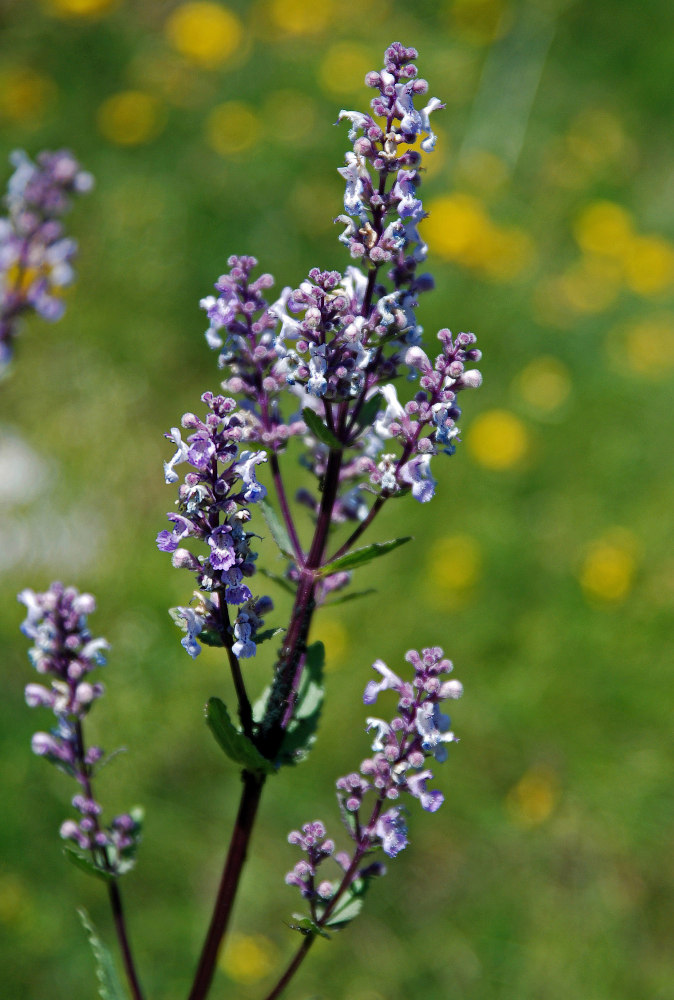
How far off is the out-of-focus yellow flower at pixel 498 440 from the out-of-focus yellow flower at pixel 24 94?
4.65 meters

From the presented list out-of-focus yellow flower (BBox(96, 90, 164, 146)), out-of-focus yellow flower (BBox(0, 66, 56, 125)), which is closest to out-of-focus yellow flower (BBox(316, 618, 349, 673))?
out-of-focus yellow flower (BBox(96, 90, 164, 146))

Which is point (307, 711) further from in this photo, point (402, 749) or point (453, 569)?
point (453, 569)

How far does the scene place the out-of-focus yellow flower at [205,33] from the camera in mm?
8742

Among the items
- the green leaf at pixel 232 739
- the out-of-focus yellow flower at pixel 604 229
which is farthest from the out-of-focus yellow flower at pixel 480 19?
the green leaf at pixel 232 739

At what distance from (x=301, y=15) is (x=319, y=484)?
8460mm

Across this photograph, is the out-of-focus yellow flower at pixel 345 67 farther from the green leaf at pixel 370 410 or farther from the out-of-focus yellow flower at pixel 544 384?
the green leaf at pixel 370 410

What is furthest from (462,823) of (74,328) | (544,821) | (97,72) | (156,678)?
(97,72)

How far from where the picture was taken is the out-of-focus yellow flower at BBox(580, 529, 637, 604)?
17.8ft

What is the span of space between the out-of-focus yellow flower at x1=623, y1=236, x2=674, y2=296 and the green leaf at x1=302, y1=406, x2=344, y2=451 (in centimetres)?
590

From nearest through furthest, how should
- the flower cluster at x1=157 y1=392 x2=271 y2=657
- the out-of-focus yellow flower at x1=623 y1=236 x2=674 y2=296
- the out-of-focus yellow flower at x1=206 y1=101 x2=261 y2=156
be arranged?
1. the flower cluster at x1=157 y1=392 x2=271 y2=657
2. the out-of-focus yellow flower at x1=623 y1=236 x2=674 y2=296
3. the out-of-focus yellow flower at x1=206 y1=101 x2=261 y2=156

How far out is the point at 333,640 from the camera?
17.3ft

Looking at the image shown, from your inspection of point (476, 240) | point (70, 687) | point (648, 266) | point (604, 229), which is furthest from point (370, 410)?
point (604, 229)

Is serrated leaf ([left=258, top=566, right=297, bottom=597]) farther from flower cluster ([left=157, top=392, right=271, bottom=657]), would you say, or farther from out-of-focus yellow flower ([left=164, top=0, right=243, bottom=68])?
out-of-focus yellow flower ([left=164, top=0, right=243, bottom=68])

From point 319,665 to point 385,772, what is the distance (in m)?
0.36
